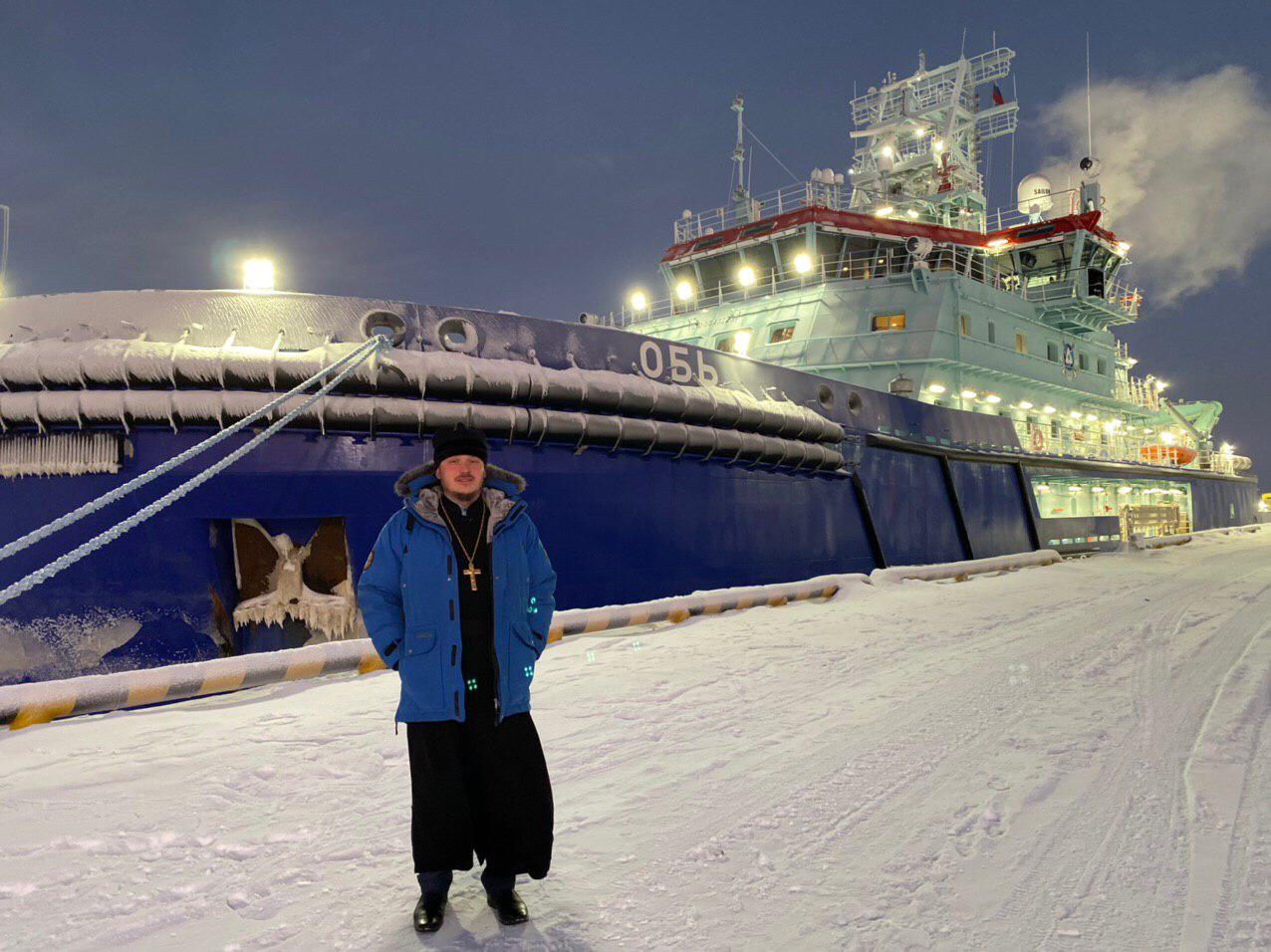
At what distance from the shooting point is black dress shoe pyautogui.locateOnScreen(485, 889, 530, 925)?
211 cm

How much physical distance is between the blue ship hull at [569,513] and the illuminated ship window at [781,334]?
3066 millimetres

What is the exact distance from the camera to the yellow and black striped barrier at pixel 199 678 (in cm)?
388

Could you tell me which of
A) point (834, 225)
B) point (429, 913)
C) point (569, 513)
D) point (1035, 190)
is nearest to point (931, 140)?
point (1035, 190)

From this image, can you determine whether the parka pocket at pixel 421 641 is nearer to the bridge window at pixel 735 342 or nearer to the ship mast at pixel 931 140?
the bridge window at pixel 735 342

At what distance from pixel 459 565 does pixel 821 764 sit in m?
1.95

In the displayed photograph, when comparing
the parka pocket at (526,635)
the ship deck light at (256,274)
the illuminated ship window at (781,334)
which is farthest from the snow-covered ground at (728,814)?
the illuminated ship window at (781,334)

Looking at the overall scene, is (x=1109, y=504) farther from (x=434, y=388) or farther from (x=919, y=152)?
(x=434, y=388)

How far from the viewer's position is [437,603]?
2.10 m

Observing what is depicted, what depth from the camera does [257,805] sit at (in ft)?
9.54

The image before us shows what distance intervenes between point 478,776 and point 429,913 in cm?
36

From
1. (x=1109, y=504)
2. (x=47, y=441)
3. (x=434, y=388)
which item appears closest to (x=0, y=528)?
(x=47, y=441)

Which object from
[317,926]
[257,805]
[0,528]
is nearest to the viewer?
[317,926]

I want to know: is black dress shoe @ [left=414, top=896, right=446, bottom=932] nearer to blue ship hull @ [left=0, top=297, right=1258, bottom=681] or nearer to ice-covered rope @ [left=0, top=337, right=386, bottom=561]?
ice-covered rope @ [left=0, top=337, right=386, bottom=561]

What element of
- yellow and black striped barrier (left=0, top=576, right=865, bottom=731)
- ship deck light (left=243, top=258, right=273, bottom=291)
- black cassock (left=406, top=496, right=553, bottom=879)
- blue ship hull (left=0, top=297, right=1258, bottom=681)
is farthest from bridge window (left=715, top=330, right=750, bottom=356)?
black cassock (left=406, top=496, right=553, bottom=879)
